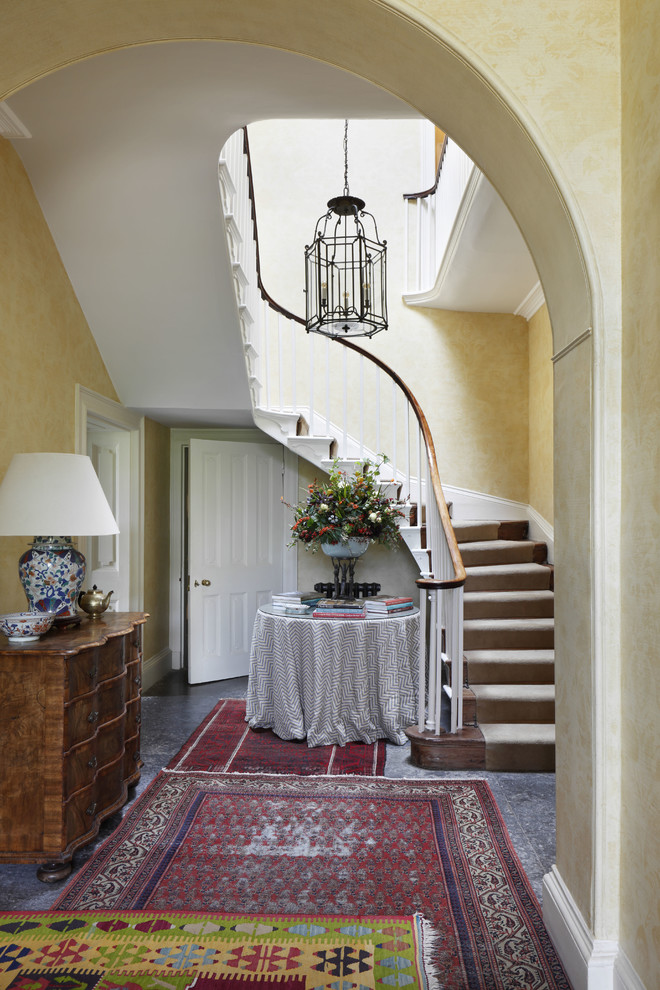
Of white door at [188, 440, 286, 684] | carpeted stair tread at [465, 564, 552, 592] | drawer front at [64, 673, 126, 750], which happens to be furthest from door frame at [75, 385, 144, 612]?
carpeted stair tread at [465, 564, 552, 592]

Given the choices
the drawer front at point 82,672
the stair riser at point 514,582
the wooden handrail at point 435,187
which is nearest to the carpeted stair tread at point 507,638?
the stair riser at point 514,582

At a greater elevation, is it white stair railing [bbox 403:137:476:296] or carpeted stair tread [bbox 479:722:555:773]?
white stair railing [bbox 403:137:476:296]

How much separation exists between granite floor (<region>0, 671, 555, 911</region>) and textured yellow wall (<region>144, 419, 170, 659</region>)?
0.59m

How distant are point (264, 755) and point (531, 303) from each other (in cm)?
409

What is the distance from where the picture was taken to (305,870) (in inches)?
97.7

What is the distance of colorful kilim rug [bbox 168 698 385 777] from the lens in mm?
3504

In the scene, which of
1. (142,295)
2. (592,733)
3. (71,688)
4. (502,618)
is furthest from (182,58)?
(502,618)

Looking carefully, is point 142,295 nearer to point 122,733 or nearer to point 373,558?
point 122,733

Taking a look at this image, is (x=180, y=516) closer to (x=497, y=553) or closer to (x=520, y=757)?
(x=497, y=553)

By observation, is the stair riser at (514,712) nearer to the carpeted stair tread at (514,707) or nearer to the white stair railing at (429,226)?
→ the carpeted stair tread at (514,707)

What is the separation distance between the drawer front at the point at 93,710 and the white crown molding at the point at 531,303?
13.8 ft

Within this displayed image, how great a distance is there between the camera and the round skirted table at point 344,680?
3871 millimetres

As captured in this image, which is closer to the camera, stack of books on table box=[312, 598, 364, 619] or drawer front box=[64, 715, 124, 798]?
drawer front box=[64, 715, 124, 798]

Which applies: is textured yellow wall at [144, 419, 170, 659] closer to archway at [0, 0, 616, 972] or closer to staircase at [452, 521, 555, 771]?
staircase at [452, 521, 555, 771]
